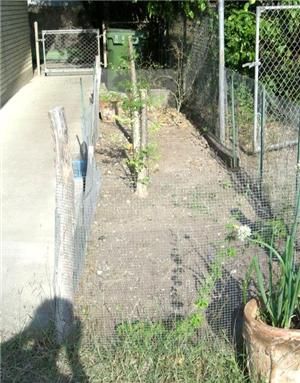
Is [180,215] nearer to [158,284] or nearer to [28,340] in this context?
[158,284]

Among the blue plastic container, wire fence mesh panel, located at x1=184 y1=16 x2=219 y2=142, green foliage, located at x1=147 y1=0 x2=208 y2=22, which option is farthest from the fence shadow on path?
green foliage, located at x1=147 y1=0 x2=208 y2=22

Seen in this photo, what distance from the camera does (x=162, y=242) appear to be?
4707 mm

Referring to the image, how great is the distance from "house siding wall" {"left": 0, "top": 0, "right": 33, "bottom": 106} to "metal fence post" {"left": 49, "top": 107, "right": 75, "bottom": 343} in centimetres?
677

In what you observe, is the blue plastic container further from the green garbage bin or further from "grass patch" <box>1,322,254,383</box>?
the green garbage bin

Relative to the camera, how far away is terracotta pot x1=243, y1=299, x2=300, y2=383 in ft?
9.03

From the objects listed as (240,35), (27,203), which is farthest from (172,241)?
(240,35)

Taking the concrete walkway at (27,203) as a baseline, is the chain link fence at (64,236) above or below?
above

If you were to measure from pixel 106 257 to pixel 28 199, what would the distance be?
5.41 feet

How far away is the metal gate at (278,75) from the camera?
655 centimetres

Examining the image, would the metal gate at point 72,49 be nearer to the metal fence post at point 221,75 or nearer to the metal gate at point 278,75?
the metal gate at point 278,75

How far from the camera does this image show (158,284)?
158 inches

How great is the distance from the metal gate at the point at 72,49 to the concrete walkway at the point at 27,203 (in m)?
4.24

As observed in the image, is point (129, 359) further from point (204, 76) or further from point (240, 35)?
point (204, 76)

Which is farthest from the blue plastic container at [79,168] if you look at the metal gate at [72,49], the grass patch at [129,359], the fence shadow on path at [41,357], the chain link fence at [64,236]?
the metal gate at [72,49]
